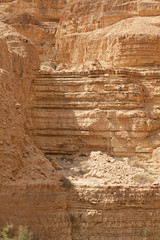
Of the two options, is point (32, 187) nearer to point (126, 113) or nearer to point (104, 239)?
point (104, 239)

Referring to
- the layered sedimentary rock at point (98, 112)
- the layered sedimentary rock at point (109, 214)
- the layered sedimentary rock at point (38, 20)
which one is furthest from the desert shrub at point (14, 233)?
the layered sedimentary rock at point (38, 20)

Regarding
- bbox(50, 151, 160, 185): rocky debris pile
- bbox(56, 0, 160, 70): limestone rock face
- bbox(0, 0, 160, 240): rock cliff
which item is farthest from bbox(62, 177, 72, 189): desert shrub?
bbox(56, 0, 160, 70): limestone rock face

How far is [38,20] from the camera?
30.1 meters

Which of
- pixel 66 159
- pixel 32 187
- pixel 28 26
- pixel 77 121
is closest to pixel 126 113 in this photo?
pixel 77 121

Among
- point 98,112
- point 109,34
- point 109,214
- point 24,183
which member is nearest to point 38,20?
point 109,34

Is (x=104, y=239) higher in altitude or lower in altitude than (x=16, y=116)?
lower

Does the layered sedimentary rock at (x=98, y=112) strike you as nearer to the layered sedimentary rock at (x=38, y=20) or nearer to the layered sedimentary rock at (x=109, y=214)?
the layered sedimentary rock at (x=109, y=214)

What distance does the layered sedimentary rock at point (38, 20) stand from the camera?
1127 inches

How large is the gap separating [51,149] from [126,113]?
313 centimetres

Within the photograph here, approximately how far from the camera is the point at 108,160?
46.2ft

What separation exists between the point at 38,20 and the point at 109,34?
1054 cm

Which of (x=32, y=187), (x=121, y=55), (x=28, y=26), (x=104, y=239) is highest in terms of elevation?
(x=28, y=26)

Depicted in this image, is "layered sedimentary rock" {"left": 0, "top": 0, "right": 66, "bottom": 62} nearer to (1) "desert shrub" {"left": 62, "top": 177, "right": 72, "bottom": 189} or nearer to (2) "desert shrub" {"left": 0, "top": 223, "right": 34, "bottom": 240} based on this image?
Result: (1) "desert shrub" {"left": 62, "top": 177, "right": 72, "bottom": 189}

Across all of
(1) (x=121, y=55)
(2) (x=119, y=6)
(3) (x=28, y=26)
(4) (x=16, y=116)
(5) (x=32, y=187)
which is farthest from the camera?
(3) (x=28, y=26)
